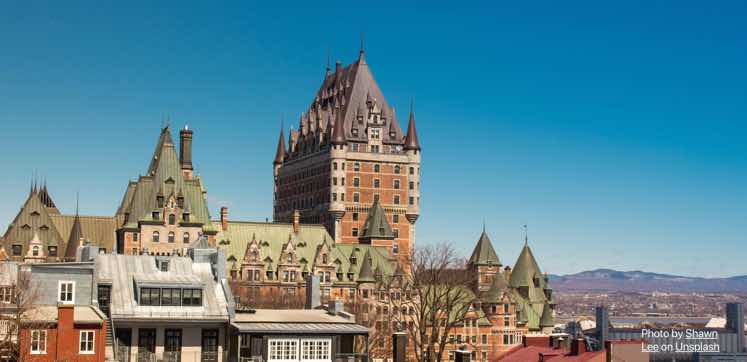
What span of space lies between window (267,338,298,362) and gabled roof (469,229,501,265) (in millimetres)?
125496

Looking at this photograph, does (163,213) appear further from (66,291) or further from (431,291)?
(66,291)

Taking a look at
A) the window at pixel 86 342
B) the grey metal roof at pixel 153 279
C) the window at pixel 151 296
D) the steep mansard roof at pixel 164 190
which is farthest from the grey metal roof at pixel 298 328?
the steep mansard roof at pixel 164 190

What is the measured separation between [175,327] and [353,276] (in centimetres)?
11762

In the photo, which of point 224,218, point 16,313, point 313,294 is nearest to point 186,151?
point 224,218

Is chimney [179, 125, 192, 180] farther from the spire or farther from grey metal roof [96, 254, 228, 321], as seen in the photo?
grey metal roof [96, 254, 228, 321]

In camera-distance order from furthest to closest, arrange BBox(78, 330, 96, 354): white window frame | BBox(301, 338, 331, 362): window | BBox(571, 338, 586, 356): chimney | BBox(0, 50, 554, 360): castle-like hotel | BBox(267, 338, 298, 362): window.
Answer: BBox(0, 50, 554, 360): castle-like hotel → BBox(571, 338, 586, 356): chimney → BBox(301, 338, 331, 362): window → BBox(267, 338, 298, 362): window → BBox(78, 330, 96, 354): white window frame

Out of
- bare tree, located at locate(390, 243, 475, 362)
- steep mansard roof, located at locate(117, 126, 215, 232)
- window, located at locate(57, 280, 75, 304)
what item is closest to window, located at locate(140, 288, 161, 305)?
window, located at locate(57, 280, 75, 304)

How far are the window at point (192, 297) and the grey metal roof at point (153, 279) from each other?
10.8 inches

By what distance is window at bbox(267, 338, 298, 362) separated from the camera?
64500mm

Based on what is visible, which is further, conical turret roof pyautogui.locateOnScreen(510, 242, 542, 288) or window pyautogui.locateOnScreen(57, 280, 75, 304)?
conical turret roof pyautogui.locateOnScreen(510, 242, 542, 288)

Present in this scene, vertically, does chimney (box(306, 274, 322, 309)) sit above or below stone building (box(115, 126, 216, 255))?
below

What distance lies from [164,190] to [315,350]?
339ft

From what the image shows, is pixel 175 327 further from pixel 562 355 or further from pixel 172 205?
pixel 172 205

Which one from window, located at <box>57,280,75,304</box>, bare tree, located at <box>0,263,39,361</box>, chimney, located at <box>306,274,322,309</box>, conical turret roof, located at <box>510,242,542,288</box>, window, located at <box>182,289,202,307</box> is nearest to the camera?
bare tree, located at <box>0,263,39,361</box>
